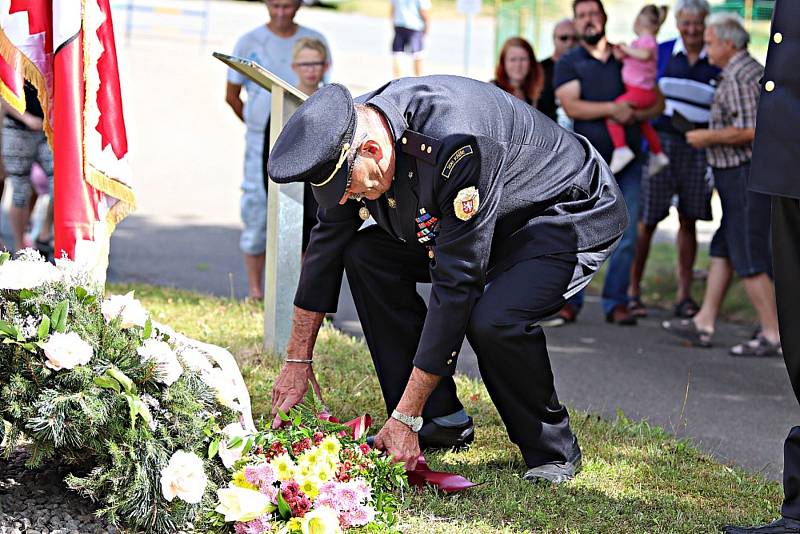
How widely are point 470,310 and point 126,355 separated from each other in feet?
3.84

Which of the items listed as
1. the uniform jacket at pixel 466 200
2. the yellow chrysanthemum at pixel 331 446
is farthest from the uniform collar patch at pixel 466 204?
the yellow chrysanthemum at pixel 331 446

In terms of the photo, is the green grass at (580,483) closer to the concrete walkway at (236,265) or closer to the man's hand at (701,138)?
the concrete walkway at (236,265)

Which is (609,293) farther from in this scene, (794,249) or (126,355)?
(126,355)

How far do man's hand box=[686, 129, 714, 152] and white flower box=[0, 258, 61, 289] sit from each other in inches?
193

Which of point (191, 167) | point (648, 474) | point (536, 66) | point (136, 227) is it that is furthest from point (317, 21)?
point (648, 474)

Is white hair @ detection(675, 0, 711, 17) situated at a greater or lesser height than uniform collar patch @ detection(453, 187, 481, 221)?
greater

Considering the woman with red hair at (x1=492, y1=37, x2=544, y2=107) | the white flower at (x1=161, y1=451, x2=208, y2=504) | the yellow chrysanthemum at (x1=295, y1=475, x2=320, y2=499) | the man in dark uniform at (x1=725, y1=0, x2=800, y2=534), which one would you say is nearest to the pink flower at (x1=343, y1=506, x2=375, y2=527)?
the yellow chrysanthemum at (x1=295, y1=475, x2=320, y2=499)

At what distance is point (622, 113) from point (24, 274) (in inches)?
205

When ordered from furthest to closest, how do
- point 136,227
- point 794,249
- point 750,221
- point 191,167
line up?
point 191,167
point 136,227
point 750,221
point 794,249

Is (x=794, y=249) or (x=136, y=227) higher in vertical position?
(x=794, y=249)

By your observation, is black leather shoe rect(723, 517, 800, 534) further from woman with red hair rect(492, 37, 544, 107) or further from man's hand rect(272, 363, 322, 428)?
woman with red hair rect(492, 37, 544, 107)

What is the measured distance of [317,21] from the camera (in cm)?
2706

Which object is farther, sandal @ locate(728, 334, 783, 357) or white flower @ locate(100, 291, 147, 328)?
sandal @ locate(728, 334, 783, 357)

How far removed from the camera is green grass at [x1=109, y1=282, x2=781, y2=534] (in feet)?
12.5
